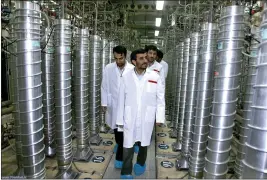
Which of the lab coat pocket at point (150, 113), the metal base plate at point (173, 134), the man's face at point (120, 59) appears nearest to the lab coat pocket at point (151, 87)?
the lab coat pocket at point (150, 113)

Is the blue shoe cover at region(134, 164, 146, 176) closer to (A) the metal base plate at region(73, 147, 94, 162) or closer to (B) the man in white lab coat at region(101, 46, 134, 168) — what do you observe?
(B) the man in white lab coat at region(101, 46, 134, 168)

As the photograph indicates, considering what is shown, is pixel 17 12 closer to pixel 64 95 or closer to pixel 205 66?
pixel 64 95

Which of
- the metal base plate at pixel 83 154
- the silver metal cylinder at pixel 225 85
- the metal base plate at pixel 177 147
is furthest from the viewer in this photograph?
the metal base plate at pixel 177 147

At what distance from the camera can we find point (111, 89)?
11.2ft

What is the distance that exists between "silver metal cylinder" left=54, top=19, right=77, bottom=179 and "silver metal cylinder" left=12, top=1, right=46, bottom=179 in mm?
552

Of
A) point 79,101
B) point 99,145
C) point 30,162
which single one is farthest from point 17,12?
point 99,145

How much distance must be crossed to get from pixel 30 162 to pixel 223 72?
1904 mm

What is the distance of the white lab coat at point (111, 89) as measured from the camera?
10.9 ft

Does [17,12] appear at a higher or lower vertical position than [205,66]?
higher

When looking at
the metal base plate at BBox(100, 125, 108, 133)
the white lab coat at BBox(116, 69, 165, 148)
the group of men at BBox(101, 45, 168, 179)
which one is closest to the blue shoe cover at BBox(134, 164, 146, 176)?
the group of men at BBox(101, 45, 168, 179)

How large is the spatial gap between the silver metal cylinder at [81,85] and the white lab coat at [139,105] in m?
0.83

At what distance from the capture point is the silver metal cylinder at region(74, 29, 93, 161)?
10.5ft

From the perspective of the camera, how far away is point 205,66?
8.21ft

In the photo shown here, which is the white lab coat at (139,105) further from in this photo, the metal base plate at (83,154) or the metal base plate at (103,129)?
the metal base plate at (103,129)
